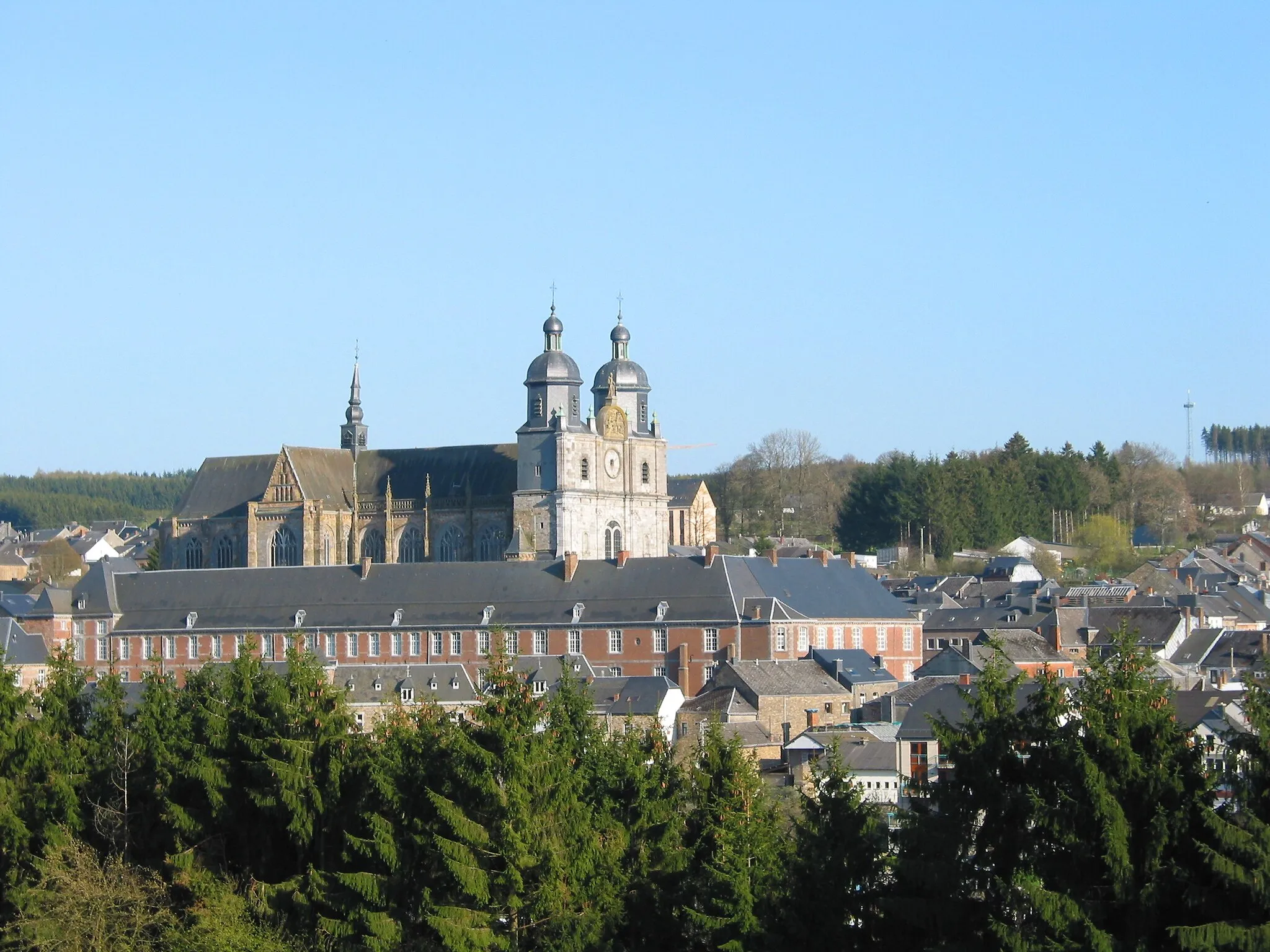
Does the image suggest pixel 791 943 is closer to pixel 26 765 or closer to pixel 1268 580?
pixel 26 765

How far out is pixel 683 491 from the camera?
117375 millimetres

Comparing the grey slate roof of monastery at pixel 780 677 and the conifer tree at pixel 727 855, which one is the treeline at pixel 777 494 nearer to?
the grey slate roof of monastery at pixel 780 677

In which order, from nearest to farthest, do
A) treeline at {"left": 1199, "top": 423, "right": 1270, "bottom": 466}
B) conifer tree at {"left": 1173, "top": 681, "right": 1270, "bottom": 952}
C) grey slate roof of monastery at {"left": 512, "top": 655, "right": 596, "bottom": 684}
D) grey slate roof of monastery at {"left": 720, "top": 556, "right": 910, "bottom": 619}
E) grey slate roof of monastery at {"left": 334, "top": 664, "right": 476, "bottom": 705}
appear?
conifer tree at {"left": 1173, "top": 681, "right": 1270, "bottom": 952} < grey slate roof of monastery at {"left": 334, "top": 664, "right": 476, "bottom": 705} < grey slate roof of monastery at {"left": 512, "top": 655, "right": 596, "bottom": 684} < grey slate roof of monastery at {"left": 720, "top": 556, "right": 910, "bottom": 619} < treeline at {"left": 1199, "top": 423, "right": 1270, "bottom": 466}

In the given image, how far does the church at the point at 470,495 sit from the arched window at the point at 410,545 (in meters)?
0.05

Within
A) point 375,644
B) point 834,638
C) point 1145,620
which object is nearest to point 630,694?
point 834,638

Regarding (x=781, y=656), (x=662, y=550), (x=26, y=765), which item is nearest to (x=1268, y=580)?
(x=662, y=550)

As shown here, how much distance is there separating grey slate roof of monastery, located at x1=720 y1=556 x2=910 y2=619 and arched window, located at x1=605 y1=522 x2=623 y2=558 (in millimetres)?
13831

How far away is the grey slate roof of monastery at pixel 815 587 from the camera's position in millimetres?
70250

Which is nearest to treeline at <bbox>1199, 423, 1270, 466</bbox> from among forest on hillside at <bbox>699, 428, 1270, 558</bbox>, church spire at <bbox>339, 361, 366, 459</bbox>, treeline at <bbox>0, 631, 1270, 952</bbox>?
forest on hillside at <bbox>699, 428, 1270, 558</bbox>

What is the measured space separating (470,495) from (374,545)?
4862 mm

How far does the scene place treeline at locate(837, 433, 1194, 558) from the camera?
4446 inches

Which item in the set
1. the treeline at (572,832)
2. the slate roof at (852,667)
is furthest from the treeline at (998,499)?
the treeline at (572,832)

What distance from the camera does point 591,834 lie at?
28906 mm

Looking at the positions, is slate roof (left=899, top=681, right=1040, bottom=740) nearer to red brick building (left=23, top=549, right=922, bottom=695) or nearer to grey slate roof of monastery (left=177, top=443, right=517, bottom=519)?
red brick building (left=23, top=549, right=922, bottom=695)
